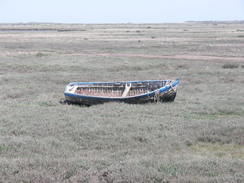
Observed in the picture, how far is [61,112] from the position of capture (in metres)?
12.8

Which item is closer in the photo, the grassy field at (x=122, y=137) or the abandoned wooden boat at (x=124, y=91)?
the grassy field at (x=122, y=137)

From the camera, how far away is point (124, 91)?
16.0 metres

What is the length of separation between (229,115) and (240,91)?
4.34 metres

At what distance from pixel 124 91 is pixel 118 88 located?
2.20 ft

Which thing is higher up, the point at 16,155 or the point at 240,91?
the point at 240,91

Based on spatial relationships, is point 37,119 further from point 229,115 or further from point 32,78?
point 32,78

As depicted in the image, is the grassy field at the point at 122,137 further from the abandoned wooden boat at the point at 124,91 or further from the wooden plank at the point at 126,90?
the wooden plank at the point at 126,90

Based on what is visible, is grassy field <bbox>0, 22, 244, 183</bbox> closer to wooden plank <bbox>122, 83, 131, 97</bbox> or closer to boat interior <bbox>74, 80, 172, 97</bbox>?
boat interior <bbox>74, 80, 172, 97</bbox>

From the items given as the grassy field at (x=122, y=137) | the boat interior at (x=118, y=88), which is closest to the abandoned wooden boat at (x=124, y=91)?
the boat interior at (x=118, y=88)

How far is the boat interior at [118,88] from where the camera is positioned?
53.6ft

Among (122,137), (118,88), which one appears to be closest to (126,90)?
(118,88)

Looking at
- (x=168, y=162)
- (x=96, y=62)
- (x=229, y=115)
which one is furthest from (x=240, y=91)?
(x=96, y=62)

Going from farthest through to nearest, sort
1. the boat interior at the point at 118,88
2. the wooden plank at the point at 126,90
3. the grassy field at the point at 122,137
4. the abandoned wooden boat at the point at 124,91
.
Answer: the boat interior at the point at 118,88, the wooden plank at the point at 126,90, the abandoned wooden boat at the point at 124,91, the grassy field at the point at 122,137

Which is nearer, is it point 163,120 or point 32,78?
point 163,120
